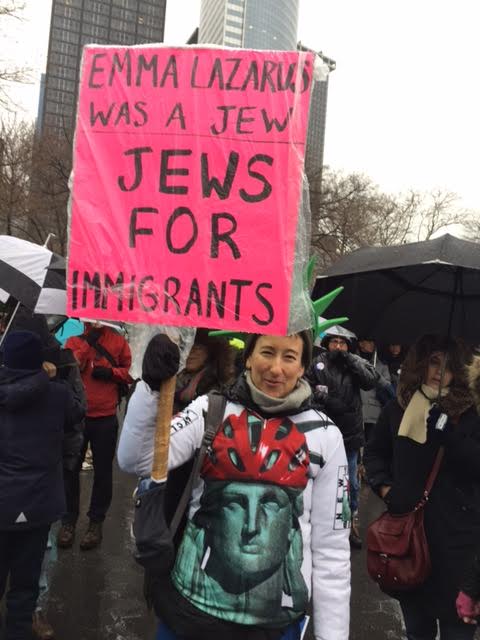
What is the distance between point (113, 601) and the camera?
3.68 metres

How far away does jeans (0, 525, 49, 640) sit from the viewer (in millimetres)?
2795

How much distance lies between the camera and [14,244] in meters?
3.74

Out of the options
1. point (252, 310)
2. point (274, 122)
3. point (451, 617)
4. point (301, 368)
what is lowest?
point (451, 617)

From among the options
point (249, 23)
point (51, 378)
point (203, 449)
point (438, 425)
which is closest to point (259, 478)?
point (203, 449)

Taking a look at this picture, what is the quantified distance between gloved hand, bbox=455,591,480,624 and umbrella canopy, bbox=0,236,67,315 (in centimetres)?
251

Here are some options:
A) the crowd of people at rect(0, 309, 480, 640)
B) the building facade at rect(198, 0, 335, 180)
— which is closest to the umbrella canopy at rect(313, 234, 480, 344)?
the crowd of people at rect(0, 309, 480, 640)

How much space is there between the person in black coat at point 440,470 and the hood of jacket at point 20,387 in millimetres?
1766

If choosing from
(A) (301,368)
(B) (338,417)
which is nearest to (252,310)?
(A) (301,368)

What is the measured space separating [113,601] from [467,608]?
7.69 ft

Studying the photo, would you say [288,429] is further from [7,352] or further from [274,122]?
[7,352]

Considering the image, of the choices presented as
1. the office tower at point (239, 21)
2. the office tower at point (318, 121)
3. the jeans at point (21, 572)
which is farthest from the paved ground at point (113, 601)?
the office tower at point (239, 21)

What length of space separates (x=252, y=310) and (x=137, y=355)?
0.39 meters

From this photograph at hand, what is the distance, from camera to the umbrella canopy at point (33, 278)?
326cm

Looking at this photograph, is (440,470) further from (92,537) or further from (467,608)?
(92,537)
